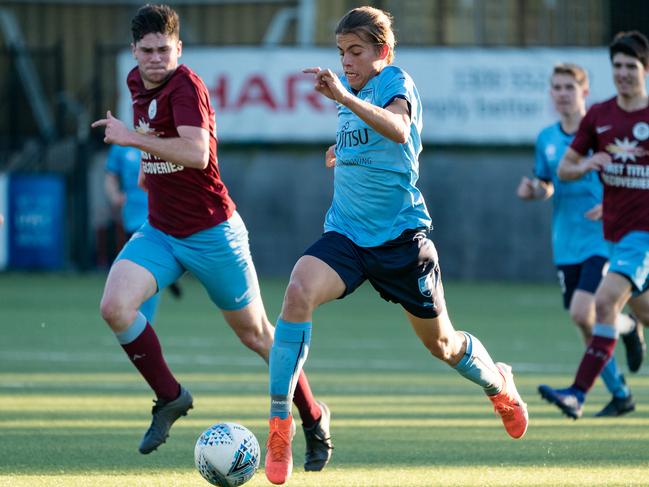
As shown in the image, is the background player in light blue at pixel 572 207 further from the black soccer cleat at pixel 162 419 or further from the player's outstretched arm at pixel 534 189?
the black soccer cleat at pixel 162 419

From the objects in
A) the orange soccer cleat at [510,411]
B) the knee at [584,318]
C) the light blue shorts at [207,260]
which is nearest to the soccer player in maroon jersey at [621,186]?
the knee at [584,318]

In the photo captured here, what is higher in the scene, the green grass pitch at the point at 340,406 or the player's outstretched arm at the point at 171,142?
the player's outstretched arm at the point at 171,142

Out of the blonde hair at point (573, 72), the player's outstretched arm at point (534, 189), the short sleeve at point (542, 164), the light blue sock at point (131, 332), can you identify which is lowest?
the light blue sock at point (131, 332)

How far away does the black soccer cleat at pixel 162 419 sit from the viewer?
713 cm

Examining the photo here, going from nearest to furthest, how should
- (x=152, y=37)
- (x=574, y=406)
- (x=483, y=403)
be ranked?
(x=152, y=37), (x=574, y=406), (x=483, y=403)

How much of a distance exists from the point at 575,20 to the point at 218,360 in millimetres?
15264

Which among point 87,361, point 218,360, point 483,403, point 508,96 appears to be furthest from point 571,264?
point 508,96

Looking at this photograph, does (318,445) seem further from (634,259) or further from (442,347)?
(634,259)

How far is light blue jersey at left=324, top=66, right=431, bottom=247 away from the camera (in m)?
6.67

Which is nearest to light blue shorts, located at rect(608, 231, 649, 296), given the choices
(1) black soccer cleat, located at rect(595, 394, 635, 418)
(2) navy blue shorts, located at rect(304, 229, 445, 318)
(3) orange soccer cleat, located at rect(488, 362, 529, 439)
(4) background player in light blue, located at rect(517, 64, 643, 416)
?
(1) black soccer cleat, located at rect(595, 394, 635, 418)

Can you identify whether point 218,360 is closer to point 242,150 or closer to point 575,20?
point 242,150

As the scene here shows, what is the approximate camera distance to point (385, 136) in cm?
639

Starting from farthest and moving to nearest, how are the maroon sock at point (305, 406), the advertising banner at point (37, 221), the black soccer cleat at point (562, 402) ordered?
the advertising banner at point (37, 221) < the black soccer cleat at point (562, 402) < the maroon sock at point (305, 406)

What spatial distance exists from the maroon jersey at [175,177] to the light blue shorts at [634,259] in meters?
2.65
